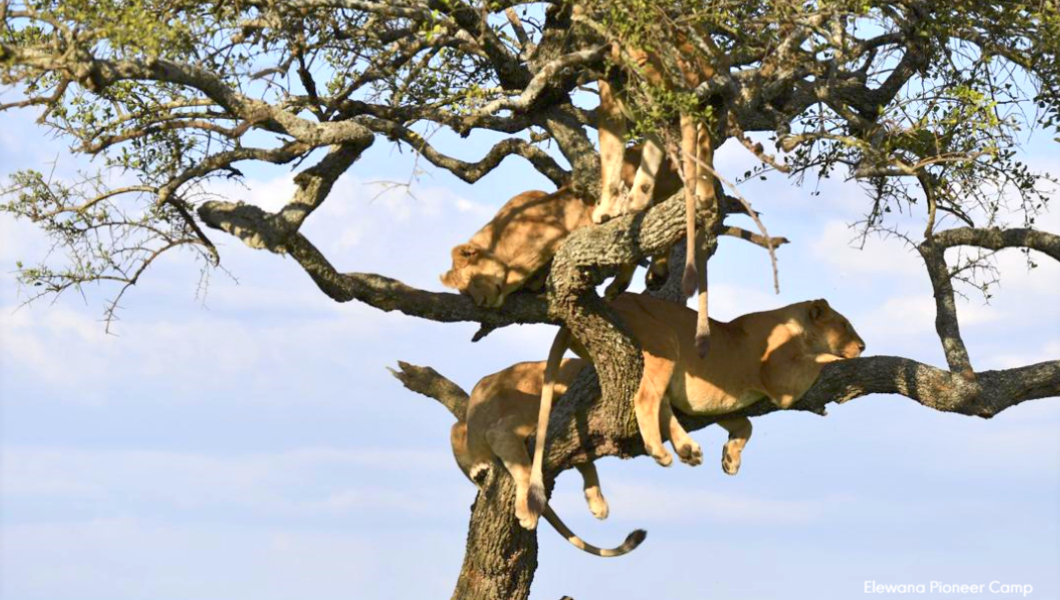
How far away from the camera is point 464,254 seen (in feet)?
30.8

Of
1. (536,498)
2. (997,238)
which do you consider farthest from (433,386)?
(997,238)

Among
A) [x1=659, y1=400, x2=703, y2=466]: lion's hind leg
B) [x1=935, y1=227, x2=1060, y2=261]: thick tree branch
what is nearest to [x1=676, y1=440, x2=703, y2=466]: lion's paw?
[x1=659, y1=400, x2=703, y2=466]: lion's hind leg

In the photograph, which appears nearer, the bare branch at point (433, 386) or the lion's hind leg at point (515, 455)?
the lion's hind leg at point (515, 455)

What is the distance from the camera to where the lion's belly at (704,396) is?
9773mm

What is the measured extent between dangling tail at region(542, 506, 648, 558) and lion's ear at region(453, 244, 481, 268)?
2411 mm

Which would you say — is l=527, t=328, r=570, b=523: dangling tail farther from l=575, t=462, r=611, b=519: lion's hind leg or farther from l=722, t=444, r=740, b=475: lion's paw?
l=722, t=444, r=740, b=475: lion's paw

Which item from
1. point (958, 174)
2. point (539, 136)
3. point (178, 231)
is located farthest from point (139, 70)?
point (958, 174)

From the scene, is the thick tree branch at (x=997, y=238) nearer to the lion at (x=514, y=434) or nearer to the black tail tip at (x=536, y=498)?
the lion at (x=514, y=434)

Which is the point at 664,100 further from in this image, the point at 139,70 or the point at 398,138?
the point at 139,70

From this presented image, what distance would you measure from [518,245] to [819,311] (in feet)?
7.86

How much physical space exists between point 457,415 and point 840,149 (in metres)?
3.75

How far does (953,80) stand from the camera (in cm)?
1076

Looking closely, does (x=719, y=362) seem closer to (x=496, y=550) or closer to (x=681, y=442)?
(x=681, y=442)

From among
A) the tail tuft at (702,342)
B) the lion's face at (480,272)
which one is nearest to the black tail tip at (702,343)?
the tail tuft at (702,342)
